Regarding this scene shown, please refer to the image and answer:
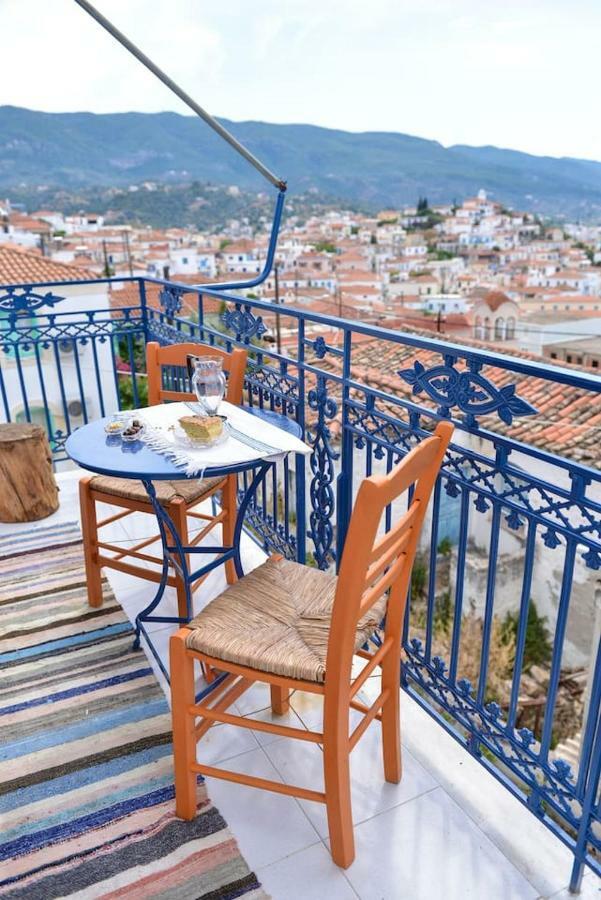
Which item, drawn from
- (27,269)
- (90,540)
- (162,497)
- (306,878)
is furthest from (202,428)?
(27,269)

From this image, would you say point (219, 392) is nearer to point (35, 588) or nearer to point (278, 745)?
point (278, 745)

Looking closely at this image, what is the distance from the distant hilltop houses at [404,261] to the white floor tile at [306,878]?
23.1 m

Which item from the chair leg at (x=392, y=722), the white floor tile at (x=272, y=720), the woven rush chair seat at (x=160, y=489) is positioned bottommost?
the white floor tile at (x=272, y=720)

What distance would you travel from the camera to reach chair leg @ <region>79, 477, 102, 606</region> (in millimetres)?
2291

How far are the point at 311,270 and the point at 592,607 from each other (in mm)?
50670

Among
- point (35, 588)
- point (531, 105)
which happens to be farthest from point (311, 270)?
point (35, 588)

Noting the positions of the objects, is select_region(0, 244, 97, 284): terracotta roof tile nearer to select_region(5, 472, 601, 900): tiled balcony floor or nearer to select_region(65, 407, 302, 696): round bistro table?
select_region(65, 407, 302, 696): round bistro table

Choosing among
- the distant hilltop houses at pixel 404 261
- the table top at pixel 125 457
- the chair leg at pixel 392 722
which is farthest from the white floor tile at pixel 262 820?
the distant hilltop houses at pixel 404 261

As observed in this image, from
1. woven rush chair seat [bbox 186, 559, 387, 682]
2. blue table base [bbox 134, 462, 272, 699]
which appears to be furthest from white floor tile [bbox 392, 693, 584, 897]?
blue table base [bbox 134, 462, 272, 699]

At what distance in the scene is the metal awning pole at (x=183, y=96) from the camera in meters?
2.41

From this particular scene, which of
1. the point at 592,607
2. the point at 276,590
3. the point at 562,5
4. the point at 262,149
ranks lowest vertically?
the point at 592,607

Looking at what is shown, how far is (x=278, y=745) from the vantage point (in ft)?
5.84

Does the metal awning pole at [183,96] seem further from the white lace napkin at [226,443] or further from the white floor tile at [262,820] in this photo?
the white floor tile at [262,820]

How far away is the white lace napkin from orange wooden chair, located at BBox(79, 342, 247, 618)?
0.78 feet
